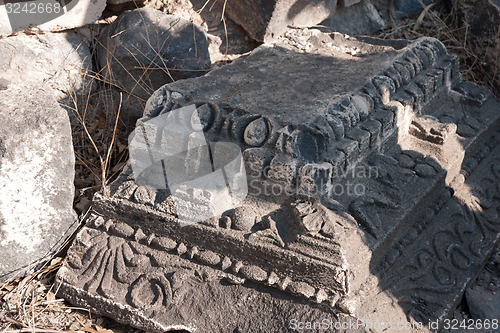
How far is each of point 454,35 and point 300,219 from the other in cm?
301

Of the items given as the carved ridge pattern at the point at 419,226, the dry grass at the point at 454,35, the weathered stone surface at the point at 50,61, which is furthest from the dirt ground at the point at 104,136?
the carved ridge pattern at the point at 419,226

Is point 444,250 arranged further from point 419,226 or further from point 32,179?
point 32,179

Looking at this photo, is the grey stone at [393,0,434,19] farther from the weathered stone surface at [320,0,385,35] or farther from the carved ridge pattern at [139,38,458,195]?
the carved ridge pattern at [139,38,458,195]

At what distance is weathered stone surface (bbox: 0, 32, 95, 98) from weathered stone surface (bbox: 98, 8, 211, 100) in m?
0.16

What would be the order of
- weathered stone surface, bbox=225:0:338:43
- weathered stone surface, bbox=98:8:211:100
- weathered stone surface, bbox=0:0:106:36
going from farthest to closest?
weathered stone surface, bbox=225:0:338:43 → weathered stone surface, bbox=98:8:211:100 → weathered stone surface, bbox=0:0:106:36

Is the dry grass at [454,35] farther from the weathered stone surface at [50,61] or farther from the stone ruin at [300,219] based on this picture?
the weathered stone surface at [50,61]

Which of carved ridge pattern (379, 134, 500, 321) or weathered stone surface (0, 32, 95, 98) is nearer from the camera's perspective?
carved ridge pattern (379, 134, 500, 321)

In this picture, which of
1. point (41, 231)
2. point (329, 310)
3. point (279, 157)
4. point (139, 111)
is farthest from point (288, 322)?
point (139, 111)

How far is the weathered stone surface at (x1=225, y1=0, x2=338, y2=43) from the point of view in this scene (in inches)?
159

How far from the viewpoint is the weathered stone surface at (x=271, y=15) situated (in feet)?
13.2

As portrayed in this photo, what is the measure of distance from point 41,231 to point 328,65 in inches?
73.8

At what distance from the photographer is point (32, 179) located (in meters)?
2.93

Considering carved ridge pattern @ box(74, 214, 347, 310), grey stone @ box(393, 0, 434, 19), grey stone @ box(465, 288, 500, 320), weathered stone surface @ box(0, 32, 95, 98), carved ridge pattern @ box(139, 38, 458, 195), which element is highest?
carved ridge pattern @ box(139, 38, 458, 195)

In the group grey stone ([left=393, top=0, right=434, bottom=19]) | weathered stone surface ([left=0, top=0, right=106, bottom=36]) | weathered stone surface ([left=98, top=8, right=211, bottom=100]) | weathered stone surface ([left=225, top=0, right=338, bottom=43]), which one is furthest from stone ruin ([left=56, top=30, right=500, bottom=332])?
grey stone ([left=393, top=0, right=434, bottom=19])
